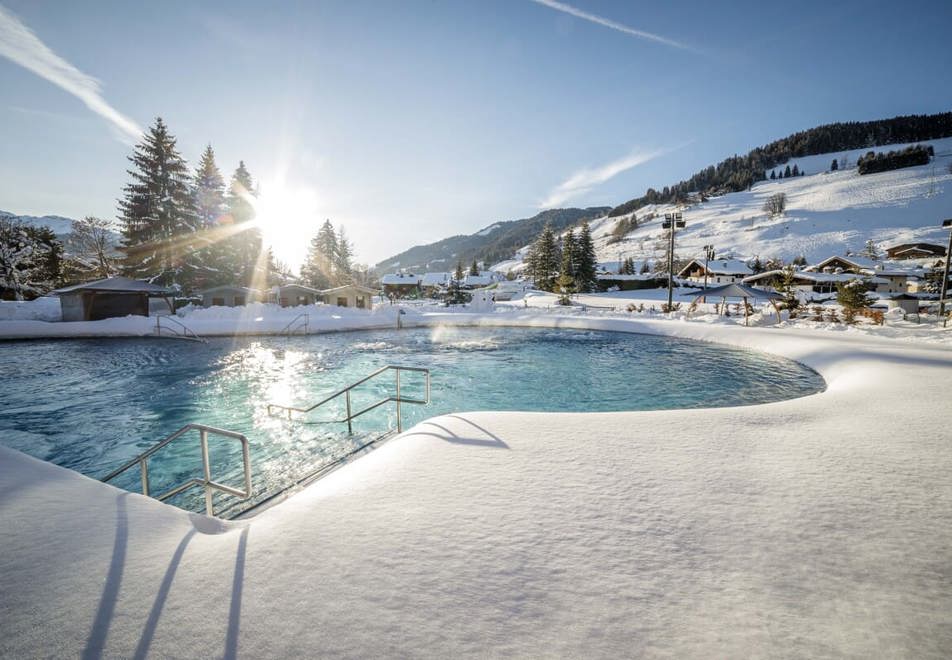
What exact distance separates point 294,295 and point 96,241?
63.1 feet

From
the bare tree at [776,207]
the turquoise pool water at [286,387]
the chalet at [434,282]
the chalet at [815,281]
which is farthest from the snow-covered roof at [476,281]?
the bare tree at [776,207]

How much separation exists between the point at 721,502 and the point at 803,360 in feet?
42.3

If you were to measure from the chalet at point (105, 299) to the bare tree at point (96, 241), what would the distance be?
1166cm

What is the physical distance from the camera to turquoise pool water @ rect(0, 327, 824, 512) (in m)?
6.86

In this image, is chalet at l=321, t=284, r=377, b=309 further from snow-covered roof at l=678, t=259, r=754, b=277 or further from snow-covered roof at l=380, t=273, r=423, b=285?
snow-covered roof at l=678, t=259, r=754, b=277

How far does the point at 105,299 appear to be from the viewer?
21.6 metres

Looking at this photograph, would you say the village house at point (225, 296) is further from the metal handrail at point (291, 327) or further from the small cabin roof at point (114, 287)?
the metal handrail at point (291, 327)

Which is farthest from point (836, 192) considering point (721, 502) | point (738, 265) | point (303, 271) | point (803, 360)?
point (721, 502)

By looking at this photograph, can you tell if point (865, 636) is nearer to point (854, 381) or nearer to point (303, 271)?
point (854, 381)

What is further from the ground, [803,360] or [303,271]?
[303,271]

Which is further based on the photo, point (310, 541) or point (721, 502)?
point (721, 502)

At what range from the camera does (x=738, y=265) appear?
48.8 metres

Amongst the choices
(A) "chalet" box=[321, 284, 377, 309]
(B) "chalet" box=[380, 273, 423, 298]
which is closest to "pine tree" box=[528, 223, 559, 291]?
(B) "chalet" box=[380, 273, 423, 298]

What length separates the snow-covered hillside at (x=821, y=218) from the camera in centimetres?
6259
